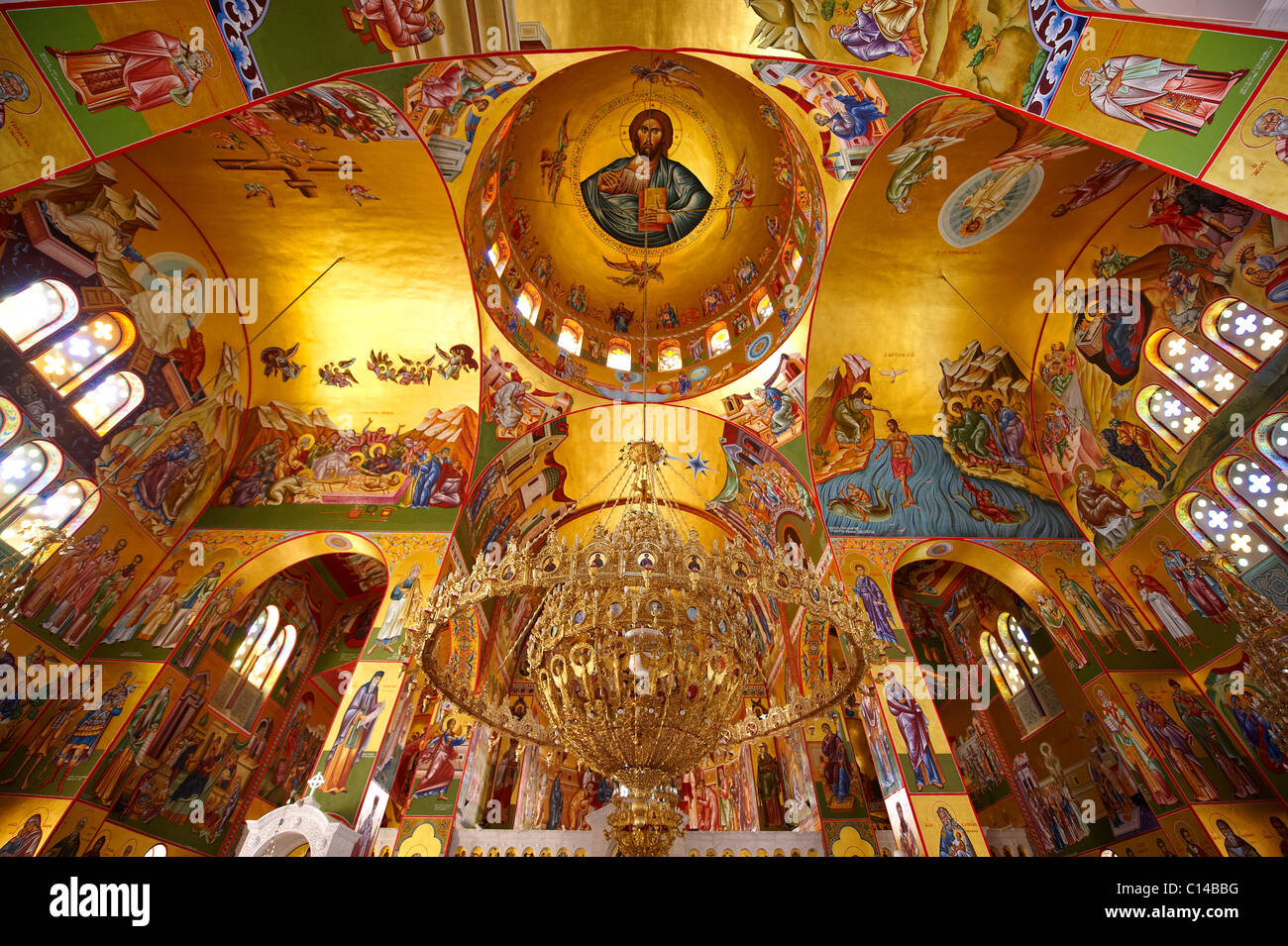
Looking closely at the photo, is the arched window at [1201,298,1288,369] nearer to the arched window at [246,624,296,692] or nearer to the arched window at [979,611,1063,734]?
the arched window at [979,611,1063,734]

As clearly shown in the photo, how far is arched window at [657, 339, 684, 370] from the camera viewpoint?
568 inches

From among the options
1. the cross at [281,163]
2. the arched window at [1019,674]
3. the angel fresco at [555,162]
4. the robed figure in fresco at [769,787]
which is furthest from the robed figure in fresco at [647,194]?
the robed figure in fresco at [769,787]

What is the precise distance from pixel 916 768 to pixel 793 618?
17.6 ft

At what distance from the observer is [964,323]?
1217 cm

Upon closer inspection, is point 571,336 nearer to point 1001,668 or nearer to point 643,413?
point 643,413

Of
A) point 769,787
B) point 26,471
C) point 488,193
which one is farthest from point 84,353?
point 769,787

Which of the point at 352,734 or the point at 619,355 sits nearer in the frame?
the point at 352,734

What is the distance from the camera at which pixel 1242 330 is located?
31.1 feet

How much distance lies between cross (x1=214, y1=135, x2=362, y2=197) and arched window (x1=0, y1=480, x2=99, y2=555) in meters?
4.73

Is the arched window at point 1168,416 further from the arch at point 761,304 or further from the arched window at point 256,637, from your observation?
the arched window at point 256,637

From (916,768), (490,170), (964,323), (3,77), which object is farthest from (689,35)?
Result: (916,768)

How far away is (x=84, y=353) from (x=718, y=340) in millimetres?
10084

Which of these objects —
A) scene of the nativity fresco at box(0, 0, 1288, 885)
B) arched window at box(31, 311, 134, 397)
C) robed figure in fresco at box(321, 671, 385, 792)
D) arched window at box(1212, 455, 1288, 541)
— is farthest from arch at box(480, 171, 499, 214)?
arched window at box(1212, 455, 1288, 541)
